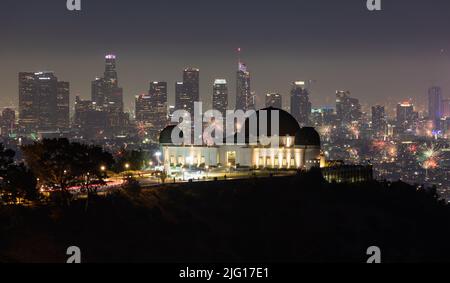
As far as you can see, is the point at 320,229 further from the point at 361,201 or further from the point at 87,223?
the point at 87,223

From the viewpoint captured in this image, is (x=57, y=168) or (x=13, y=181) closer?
(x=13, y=181)

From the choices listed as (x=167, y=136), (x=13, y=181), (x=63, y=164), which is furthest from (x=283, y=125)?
(x=13, y=181)

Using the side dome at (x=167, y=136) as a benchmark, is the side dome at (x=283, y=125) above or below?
above

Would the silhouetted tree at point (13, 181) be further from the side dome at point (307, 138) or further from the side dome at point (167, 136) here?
the side dome at point (307, 138)

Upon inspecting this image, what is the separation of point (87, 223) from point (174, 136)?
37982 millimetres

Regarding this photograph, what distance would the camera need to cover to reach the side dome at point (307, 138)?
280 feet

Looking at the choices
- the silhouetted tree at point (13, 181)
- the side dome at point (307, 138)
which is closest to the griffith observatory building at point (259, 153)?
the side dome at point (307, 138)

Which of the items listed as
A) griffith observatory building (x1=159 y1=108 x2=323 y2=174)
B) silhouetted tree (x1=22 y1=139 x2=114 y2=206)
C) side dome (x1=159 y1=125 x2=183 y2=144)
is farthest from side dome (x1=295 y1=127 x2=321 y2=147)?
silhouetted tree (x1=22 y1=139 x2=114 y2=206)

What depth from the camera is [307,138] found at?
85562 mm

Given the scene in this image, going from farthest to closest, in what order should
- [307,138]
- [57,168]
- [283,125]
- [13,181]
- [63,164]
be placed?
[283,125], [307,138], [57,168], [63,164], [13,181]

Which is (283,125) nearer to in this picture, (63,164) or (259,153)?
(259,153)

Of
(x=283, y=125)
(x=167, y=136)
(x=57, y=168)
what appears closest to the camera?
(x=57, y=168)

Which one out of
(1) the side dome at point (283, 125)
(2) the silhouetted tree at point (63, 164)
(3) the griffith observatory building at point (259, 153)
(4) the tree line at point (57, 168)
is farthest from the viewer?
(1) the side dome at point (283, 125)

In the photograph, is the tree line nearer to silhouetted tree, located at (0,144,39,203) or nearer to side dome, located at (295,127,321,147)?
silhouetted tree, located at (0,144,39,203)
